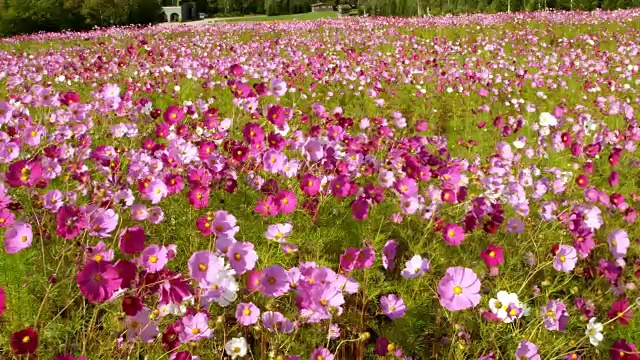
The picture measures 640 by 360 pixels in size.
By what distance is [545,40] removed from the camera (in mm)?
10820

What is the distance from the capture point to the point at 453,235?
6.53ft

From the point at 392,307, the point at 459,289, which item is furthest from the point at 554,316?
the point at 392,307

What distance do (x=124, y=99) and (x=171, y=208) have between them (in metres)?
1.43

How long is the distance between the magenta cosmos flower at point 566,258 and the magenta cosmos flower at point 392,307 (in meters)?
0.70

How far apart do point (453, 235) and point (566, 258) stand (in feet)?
1.52

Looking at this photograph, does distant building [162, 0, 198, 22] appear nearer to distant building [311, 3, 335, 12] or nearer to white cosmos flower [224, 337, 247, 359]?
distant building [311, 3, 335, 12]

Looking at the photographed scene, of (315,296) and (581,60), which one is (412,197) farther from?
(581,60)

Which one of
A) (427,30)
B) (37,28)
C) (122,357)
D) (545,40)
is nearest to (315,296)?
(122,357)

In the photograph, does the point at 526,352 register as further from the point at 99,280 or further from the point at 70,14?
the point at 70,14

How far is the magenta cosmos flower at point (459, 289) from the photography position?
58.1 inches

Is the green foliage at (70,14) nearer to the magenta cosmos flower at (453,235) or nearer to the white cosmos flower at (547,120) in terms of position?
the white cosmos flower at (547,120)

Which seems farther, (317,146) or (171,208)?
(171,208)

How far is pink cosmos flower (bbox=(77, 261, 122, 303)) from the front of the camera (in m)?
1.17

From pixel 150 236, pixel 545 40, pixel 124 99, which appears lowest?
pixel 150 236
